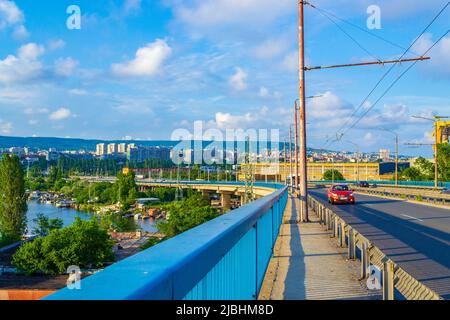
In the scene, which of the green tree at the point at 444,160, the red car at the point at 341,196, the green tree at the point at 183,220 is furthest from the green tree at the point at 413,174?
the red car at the point at 341,196

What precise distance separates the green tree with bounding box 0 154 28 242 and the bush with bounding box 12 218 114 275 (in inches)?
1005

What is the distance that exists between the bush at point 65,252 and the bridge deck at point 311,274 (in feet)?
161

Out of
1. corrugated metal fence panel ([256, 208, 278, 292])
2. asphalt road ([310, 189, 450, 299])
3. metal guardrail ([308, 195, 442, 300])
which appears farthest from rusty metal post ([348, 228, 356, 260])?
corrugated metal fence panel ([256, 208, 278, 292])

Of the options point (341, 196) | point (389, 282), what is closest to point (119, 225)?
point (341, 196)

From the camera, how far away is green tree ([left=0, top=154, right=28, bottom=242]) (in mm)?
85938

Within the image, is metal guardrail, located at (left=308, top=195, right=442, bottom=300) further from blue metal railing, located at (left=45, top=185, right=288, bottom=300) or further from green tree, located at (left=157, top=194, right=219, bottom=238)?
green tree, located at (left=157, top=194, right=219, bottom=238)

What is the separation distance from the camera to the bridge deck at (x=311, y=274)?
7898 mm

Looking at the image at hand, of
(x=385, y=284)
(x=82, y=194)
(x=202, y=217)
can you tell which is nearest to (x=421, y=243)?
(x=385, y=284)

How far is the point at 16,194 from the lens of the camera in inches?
3442

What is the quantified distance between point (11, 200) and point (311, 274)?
86.7 metres

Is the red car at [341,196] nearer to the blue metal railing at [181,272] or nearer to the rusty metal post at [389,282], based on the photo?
the rusty metal post at [389,282]

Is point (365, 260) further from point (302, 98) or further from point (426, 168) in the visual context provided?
point (426, 168)

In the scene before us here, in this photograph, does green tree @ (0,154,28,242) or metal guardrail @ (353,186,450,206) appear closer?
metal guardrail @ (353,186,450,206)

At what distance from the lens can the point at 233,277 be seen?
16.3ft
